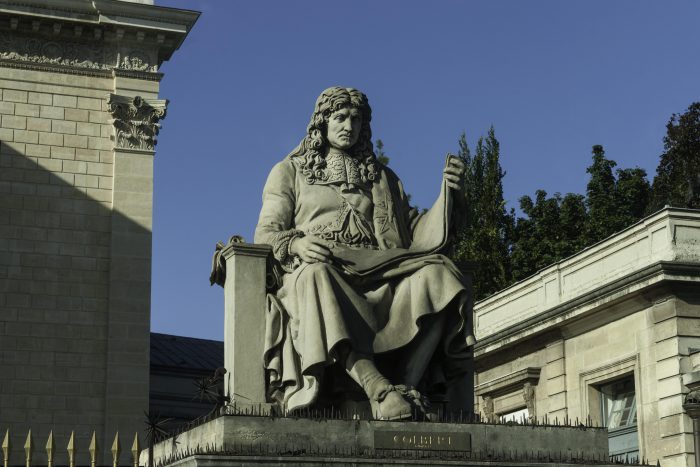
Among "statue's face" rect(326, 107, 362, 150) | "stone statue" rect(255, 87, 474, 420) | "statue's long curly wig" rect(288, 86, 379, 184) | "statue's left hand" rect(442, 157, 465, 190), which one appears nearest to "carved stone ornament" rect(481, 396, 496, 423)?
"stone statue" rect(255, 87, 474, 420)

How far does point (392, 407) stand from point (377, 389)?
191mm

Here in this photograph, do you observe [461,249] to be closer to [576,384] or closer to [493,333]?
[493,333]

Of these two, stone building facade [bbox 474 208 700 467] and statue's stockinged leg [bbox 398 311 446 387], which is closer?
statue's stockinged leg [bbox 398 311 446 387]

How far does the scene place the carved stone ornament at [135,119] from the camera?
24719 millimetres

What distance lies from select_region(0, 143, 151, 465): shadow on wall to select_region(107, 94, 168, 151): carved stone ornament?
0.76m

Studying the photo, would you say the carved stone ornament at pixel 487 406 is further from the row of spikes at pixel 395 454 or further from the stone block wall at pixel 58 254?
the row of spikes at pixel 395 454

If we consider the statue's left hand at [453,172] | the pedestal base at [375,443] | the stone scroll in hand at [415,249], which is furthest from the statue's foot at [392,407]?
the statue's left hand at [453,172]

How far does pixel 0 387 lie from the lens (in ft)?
75.9

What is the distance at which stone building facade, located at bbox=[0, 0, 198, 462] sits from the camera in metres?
23.5

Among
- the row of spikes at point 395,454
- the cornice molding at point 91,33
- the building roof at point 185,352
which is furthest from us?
the building roof at point 185,352

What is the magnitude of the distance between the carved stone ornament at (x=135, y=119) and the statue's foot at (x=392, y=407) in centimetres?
1499

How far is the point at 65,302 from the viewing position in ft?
78.6

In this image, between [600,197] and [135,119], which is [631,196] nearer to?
[600,197]

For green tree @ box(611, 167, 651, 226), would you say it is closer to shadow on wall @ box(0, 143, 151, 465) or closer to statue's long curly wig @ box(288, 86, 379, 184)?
shadow on wall @ box(0, 143, 151, 465)
